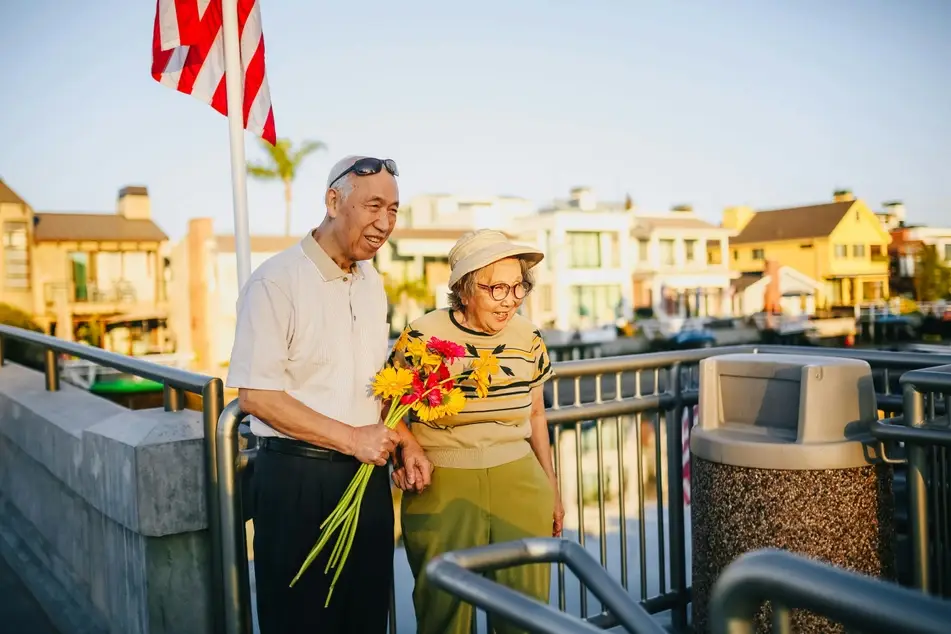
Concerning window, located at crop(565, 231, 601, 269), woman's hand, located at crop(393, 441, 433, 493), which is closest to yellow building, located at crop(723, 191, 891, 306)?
window, located at crop(565, 231, 601, 269)

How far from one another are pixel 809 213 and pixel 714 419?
232ft

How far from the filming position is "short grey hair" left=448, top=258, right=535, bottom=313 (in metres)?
2.82

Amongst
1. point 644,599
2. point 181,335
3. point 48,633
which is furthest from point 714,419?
point 181,335

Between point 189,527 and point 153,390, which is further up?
point 189,527

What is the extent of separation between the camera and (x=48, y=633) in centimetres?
378

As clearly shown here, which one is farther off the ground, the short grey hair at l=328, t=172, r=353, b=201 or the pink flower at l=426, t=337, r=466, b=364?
the short grey hair at l=328, t=172, r=353, b=201

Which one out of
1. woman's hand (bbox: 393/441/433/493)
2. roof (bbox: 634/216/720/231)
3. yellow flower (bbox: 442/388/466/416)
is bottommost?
woman's hand (bbox: 393/441/433/493)

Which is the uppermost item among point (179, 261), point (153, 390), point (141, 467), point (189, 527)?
point (179, 261)

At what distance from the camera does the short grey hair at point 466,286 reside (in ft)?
9.25

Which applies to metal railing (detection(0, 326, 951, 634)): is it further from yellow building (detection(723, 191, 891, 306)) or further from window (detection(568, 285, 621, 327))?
yellow building (detection(723, 191, 891, 306))

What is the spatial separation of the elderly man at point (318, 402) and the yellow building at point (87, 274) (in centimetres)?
4326

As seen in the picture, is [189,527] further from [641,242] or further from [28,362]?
[641,242]

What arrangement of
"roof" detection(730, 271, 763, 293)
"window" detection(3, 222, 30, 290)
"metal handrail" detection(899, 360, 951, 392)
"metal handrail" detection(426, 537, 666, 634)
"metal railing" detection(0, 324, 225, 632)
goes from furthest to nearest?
"roof" detection(730, 271, 763, 293), "window" detection(3, 222, 30, 290), "metal handrail" detection(899, 360, 951, 392), "metal railing" detection(0, 324, 225, 632), "metal handrail" detection(426, 537, 666, 634)

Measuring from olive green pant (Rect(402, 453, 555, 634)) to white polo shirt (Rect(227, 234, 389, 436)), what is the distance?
0.37 m
